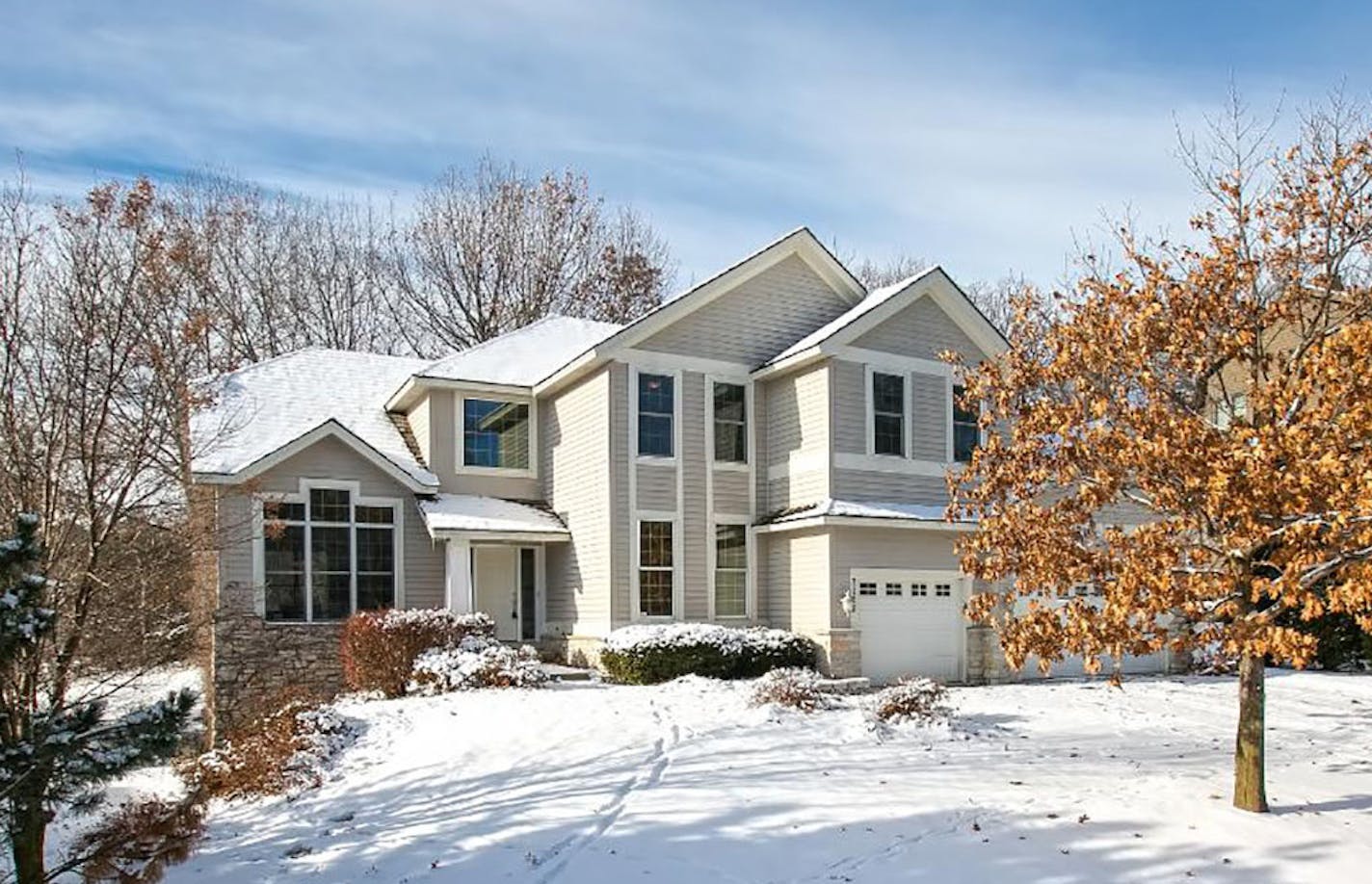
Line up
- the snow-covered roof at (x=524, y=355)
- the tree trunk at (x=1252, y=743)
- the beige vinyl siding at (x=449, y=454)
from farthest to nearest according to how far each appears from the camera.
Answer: the snow-covered roof at (x=524, y=355)
the beige vinyl siding at (x=449, y=454)
the tree trunk at (x=1252, y=743)

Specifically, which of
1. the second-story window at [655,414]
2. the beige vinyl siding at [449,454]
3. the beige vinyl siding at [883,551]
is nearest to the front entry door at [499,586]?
the beige vinyl siding at [449,454]

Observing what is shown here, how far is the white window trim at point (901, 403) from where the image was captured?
750 inches

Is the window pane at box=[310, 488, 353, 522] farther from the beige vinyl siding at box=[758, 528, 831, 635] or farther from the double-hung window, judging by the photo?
the beige vinyl siding at box=[758, 528, 831, 635]

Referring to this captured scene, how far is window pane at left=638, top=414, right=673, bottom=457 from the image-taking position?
1928 centimetres

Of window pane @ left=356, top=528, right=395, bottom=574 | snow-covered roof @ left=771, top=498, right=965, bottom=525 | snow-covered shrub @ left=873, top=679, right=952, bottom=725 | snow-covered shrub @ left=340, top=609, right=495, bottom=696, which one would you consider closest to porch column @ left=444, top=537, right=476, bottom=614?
window pane @ left=356, top=528, right=395, bottom=574

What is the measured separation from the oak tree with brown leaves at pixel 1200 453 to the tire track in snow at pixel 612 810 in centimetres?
346

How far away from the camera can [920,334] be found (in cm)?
1992

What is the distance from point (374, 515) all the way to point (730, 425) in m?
6.29

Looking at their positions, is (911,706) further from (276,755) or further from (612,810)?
(276,755)

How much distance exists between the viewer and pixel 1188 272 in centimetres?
923

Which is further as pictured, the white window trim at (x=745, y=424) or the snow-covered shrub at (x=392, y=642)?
the white window trim at (x=745, y=424)

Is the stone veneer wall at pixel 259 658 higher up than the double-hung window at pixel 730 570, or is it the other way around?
the double-hung window at pixel 730 570

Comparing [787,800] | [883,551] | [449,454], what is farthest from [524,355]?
[787,800]

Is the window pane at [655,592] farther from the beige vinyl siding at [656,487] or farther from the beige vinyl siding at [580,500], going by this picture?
the beige vinyl siding at [656,487]
